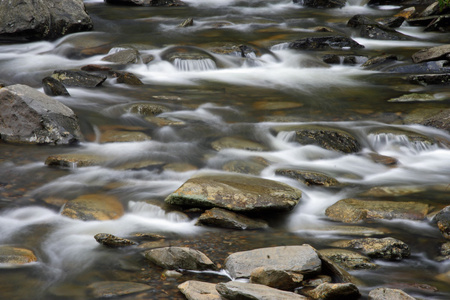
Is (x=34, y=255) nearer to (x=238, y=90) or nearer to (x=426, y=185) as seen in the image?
(x=426, y=185)

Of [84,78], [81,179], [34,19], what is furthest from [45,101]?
[34,19]

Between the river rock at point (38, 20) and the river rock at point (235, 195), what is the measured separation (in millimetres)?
9558

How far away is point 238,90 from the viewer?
404 inches

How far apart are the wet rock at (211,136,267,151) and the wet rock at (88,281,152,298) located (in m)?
3.61

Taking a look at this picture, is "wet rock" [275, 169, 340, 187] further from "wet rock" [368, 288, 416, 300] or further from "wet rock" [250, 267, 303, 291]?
"wet rock" [368, 288, 416, 300]

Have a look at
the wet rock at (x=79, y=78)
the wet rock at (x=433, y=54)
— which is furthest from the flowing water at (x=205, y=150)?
the wet rock at (x=433, y=54)

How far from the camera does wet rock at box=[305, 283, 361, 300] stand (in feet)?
10.8

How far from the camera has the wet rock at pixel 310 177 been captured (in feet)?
20.0

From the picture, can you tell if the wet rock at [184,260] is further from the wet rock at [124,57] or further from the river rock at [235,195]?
the wet rock at [124,57]

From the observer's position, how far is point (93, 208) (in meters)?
5.08

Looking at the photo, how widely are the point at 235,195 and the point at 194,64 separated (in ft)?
23.6

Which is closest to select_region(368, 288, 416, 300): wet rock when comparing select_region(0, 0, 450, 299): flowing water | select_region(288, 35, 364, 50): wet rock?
select_region(0, 0, 450, 299): flowing water

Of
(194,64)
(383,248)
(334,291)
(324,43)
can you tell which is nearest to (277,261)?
(334,291)

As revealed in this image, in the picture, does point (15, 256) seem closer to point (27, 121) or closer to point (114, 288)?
point (114, 288)
